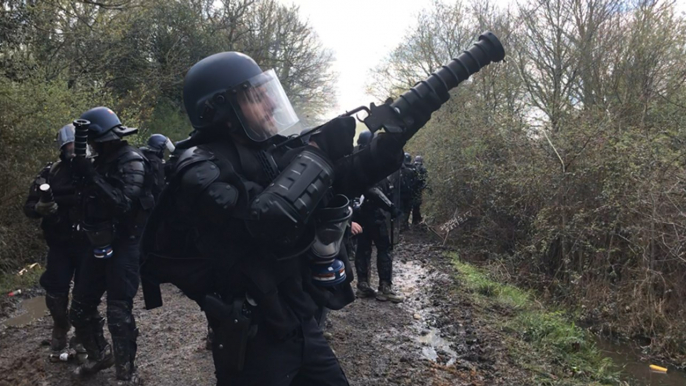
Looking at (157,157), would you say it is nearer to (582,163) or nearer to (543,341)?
(543,341)

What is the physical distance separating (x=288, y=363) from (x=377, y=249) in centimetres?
459

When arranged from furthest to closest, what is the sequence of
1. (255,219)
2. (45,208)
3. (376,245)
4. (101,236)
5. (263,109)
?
(376,245), (45,208), (101,236), (263,109), (255,219)

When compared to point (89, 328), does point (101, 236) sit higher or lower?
higher

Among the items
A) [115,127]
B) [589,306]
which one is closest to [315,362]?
[115,127]

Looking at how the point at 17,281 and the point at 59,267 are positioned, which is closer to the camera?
the point at 59,267

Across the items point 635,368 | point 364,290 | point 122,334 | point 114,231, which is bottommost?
point 635,368

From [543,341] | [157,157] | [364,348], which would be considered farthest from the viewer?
[157,157]

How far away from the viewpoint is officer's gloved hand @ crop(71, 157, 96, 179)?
333cm

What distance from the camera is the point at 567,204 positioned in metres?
6.57

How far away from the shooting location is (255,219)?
5.59ft

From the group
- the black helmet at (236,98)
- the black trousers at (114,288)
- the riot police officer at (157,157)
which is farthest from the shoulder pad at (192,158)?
the riot police officer at (157,157)

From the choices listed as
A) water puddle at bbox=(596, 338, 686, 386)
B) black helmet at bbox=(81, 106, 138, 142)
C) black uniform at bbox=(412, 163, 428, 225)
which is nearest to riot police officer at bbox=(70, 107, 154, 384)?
black helmet at bbox=(81, 106, 138, 142)

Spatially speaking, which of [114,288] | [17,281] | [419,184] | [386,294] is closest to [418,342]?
[386,294]

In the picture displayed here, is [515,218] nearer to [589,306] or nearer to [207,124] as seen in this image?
[589,306]
